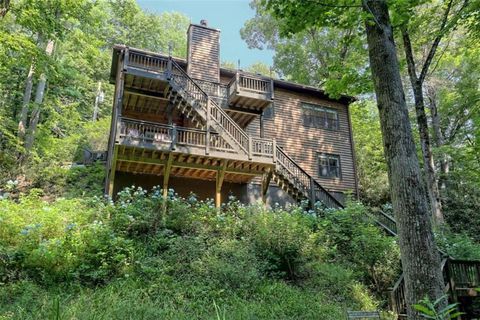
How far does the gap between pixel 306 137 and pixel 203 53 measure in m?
6.95

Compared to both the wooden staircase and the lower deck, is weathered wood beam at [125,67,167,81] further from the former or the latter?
the lower deck

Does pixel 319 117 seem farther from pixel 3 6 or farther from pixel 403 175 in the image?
pixel 403 175

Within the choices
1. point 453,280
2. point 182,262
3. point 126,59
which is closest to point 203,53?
point 126,59

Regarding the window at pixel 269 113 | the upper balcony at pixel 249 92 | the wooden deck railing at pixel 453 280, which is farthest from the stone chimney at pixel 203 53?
the wooden deck railing at pixel 453 280

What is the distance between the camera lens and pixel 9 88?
75.7ft

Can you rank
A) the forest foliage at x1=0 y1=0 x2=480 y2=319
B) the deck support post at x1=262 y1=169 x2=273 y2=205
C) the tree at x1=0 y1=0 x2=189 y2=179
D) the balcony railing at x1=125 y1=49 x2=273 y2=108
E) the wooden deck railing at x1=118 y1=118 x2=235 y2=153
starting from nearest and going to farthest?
1. the forest foliage at x1=0 y1=0 x2=480 y2=319
2. the tree at x1=0 y1=0 x2=189 y2=179
3. the wooden deck railing at x1=118 y1=118 x2=235 y2=153
4. the deck support post at x1=262 y1=169 x2=273 y2=205
5. the balcony railing at x1=125 y1=49 x2=273 y2=108

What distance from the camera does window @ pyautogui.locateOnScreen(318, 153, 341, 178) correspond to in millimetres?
19812

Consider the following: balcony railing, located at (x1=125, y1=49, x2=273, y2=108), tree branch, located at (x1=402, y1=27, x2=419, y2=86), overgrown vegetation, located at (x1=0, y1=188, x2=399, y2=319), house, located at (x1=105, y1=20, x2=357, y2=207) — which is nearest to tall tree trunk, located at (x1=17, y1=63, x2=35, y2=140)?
house, located at (x1=105, y1=20, x2=357, y2=207)

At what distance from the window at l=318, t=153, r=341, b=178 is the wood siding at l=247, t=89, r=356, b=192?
19 cm

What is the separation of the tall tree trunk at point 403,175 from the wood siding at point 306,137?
1313 cm

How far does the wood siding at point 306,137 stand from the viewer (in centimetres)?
1930

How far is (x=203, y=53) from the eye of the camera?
61.6 ft

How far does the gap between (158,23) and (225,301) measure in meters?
34.6

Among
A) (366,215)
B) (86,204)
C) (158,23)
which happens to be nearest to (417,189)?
(366,215)
